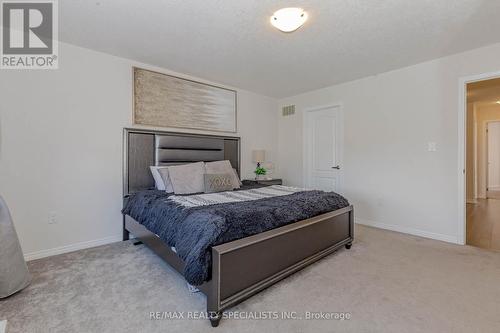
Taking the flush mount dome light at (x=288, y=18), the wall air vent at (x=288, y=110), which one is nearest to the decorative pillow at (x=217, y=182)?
the flush mount dome light at (x=288, y=18)

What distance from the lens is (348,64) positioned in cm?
332

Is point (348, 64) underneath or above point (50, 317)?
above

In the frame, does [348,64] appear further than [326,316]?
Yes

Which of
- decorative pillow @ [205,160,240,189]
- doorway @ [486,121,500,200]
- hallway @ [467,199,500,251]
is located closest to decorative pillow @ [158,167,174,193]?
decorative pillow @ [205,160,240,189]

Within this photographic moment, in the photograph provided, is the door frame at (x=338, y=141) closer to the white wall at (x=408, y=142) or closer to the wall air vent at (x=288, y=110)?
the white wall at (x=408, y=142)

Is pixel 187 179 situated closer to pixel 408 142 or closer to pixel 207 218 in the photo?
pixel 207 218

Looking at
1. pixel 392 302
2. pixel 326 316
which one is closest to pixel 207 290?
pixel 326 316

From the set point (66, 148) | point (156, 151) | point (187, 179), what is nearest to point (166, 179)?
point (187, 179)

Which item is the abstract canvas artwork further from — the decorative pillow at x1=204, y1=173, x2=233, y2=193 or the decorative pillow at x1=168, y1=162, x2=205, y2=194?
the decorative pillow at x1=204, y1=173, x2=233, y2=193

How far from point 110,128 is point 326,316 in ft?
10.1

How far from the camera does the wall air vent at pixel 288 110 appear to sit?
16.4 ft

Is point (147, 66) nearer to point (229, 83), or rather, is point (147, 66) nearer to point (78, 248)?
point (229, 83)

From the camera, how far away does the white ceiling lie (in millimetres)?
2074

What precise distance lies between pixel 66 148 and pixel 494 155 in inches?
418
